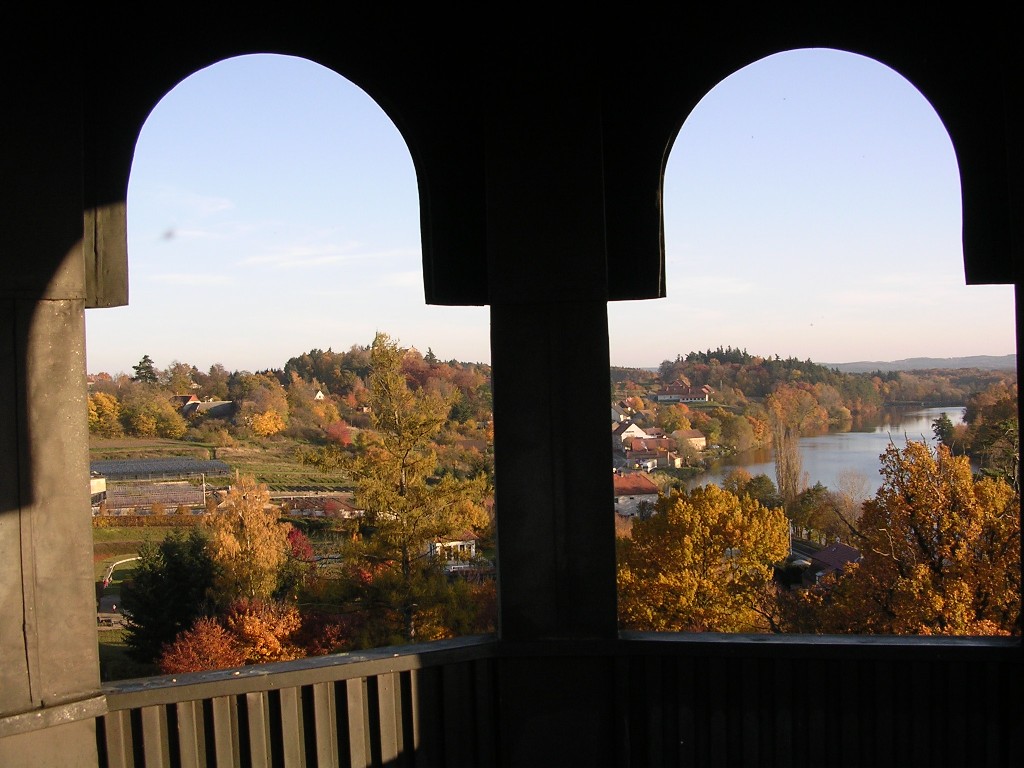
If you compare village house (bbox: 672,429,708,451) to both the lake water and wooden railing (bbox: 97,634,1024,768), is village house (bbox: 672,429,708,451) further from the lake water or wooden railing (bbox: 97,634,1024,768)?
wooden railing (bbox: 97,634,1024,768)

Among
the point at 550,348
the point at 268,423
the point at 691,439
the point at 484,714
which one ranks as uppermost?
the point at 550,348

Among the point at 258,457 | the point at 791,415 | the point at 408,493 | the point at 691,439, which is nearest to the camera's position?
the point at 691,439

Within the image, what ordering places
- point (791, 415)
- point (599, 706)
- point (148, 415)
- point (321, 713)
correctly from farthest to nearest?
point (148, 415), point (791, 415), point (599, 706), point (321, 713)

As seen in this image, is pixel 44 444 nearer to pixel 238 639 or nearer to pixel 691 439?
pixel 691 439

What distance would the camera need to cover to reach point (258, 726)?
11.7 ft

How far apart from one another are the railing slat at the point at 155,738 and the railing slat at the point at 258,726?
30 centimetres

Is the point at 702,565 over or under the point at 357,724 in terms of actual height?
under

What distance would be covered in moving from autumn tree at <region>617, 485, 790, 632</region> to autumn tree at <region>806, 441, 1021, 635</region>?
132 centimetres

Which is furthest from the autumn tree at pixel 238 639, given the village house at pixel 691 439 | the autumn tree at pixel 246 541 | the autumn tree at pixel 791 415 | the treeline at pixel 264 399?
the autumn tree at pixel 791 415

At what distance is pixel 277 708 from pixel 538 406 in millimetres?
1576

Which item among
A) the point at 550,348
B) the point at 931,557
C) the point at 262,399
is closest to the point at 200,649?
the point at 262,399

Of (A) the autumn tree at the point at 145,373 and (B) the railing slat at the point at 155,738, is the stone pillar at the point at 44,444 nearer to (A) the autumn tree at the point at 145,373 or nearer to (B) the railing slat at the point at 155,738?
(B) the railing slat at the point at 155,738

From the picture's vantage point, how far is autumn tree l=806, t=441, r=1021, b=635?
13547mm

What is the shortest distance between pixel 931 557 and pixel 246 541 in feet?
41.7
